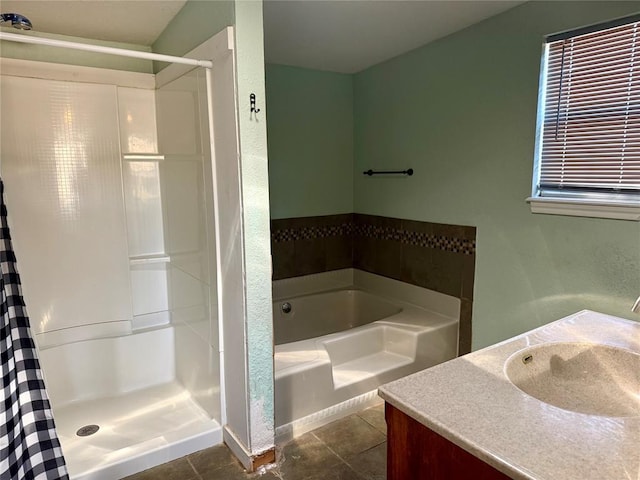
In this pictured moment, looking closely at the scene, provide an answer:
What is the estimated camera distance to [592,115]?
6.34 ft

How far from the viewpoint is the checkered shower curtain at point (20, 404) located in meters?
1.23

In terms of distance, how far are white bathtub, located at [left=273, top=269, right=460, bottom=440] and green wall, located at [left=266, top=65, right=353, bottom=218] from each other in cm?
60

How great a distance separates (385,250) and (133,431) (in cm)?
201

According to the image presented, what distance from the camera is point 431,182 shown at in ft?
9.13

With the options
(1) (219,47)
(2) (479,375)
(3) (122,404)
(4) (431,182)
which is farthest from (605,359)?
(3) (122,404)

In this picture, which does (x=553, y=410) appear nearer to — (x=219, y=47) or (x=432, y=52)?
(x=219, y=47)

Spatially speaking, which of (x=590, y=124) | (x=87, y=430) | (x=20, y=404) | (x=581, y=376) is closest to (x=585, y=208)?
(x=590, y=124)

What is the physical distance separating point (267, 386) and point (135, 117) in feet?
5.79

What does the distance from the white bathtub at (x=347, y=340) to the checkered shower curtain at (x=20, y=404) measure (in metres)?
1.04

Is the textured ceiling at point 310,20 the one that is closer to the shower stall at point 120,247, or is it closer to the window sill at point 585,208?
the shower stall at point 120,247

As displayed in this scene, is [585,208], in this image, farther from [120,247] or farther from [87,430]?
[87,430]

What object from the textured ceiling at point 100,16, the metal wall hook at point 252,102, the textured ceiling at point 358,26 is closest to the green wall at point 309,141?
the textured ceiling at point 358,26

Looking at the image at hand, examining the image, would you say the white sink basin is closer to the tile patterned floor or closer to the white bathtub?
the tile patterned floor

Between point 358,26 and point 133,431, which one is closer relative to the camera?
point 133,431
